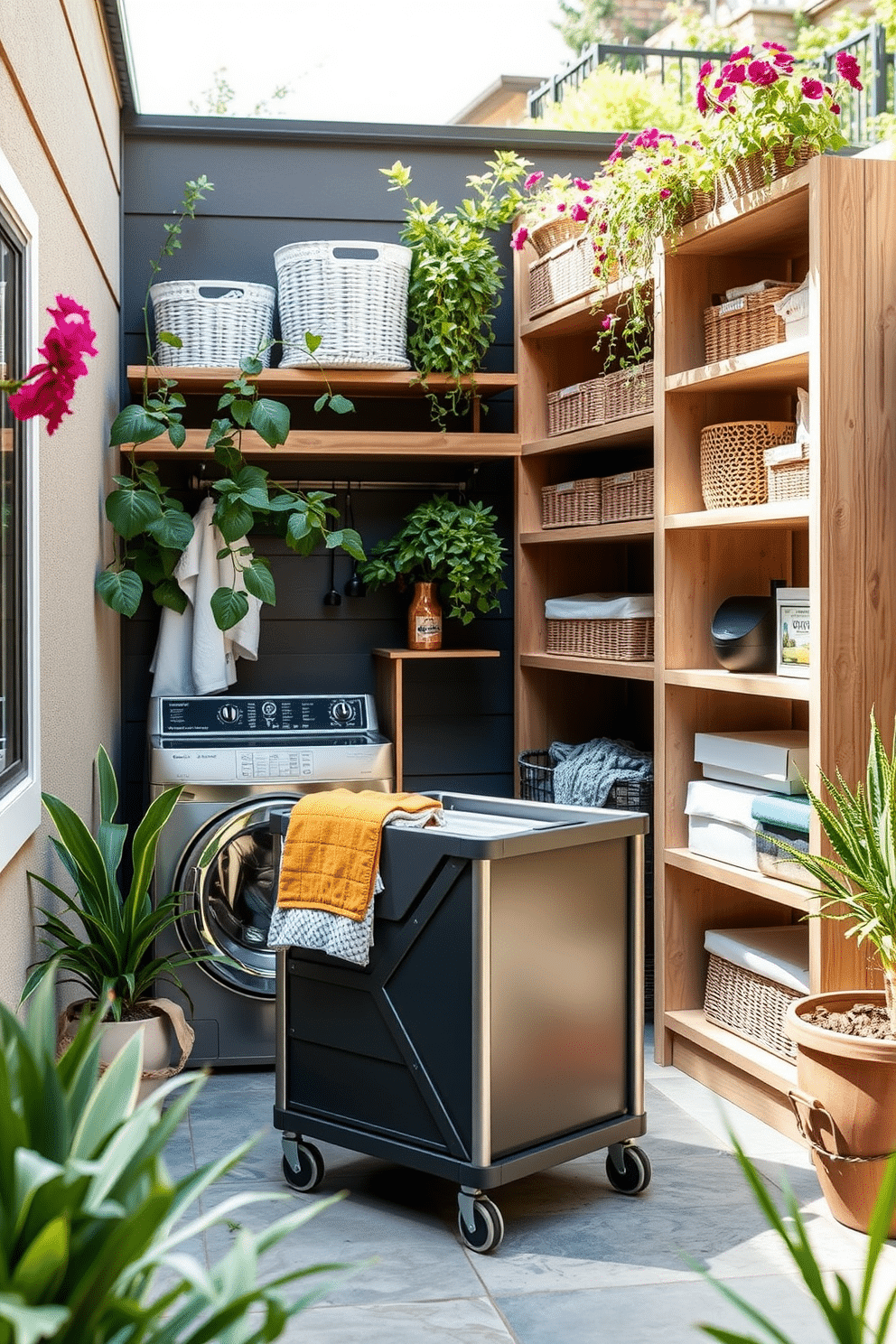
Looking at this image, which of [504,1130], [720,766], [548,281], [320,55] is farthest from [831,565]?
[320,55]

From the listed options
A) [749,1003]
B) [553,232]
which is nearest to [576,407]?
[553,232]

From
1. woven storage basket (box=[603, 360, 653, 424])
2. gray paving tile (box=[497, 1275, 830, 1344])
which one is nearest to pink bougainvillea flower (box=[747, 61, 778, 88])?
woven storage basket (box=[603, 360, 653, 424])

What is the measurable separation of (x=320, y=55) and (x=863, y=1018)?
5711 mm

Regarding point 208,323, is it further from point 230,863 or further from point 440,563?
point 230,863

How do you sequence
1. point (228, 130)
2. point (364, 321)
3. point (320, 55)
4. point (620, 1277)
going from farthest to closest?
1. point (320, 55)
2. point (228, 130)
3. point (364, 321)
4. point (620, 1277)

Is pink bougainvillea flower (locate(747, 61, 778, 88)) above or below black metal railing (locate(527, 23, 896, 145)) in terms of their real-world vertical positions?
below

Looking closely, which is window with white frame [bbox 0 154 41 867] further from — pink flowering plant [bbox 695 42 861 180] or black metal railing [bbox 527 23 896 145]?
black metal railing [bbox 527 23 896 145]

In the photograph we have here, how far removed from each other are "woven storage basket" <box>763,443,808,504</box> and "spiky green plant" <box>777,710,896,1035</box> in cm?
64

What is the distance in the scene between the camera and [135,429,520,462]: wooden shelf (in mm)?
3799

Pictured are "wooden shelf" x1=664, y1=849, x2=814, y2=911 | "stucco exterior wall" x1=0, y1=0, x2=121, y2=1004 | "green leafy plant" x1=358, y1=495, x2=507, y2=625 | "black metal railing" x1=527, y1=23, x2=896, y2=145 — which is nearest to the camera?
"stucco exterior wall" x1=0, y1=0, x2=121, y2=1004

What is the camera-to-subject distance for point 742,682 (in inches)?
118

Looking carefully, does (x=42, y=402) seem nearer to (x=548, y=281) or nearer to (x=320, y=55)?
(x=548, y=281)

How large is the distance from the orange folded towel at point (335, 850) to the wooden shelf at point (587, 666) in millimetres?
1081

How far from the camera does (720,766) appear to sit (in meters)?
3.21
